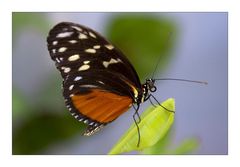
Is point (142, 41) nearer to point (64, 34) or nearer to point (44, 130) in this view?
point (64, 34)

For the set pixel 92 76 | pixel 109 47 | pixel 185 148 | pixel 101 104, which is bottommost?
pixel 185 148

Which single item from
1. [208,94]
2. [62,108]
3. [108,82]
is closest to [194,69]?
[208,94]

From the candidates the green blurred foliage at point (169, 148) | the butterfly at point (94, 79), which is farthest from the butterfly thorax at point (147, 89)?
the green blurred foliage at point (169, 148)

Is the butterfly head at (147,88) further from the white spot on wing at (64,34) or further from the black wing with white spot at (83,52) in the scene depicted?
the white spot on wing at (64,34)

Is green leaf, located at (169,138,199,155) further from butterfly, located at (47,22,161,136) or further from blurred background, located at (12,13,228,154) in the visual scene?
butterfly, located at (47,22,161,136)

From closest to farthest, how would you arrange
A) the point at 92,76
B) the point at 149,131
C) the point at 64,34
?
the point at 149,131, the point at 64,34, the point at 92,76

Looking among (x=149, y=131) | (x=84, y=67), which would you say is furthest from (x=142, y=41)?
(x=149, y=131)

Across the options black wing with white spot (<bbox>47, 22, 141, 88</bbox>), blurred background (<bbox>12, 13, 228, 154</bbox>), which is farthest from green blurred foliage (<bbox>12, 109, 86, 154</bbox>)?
black wing with white spot (<bbox>47, 22, 141, 88</bbox>)
